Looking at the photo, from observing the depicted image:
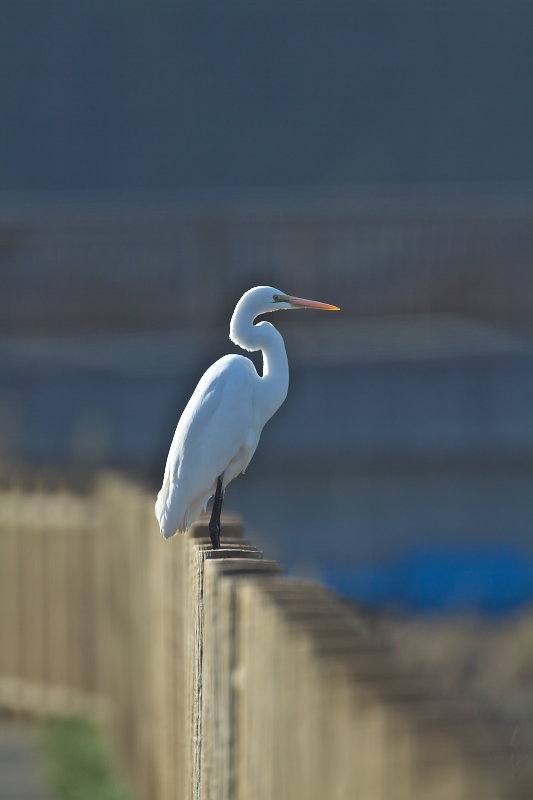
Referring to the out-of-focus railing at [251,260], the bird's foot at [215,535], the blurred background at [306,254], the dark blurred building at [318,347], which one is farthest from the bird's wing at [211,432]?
the out-of-focus railing at [251,260]

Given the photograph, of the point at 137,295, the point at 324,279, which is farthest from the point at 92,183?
the point at 324,279

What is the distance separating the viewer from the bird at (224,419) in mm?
5395

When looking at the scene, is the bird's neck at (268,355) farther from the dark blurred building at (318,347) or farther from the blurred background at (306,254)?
the dark blurred building at (318,347)

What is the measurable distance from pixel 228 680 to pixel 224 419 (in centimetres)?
276

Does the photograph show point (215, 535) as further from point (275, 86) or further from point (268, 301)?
point (275, 86)

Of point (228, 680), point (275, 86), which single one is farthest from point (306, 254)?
point (228, 680)

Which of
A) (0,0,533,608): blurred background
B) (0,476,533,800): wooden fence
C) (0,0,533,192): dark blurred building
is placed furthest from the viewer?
(0,0,533,192): dark blurred building

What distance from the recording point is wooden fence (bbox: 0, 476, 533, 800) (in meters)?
1.72

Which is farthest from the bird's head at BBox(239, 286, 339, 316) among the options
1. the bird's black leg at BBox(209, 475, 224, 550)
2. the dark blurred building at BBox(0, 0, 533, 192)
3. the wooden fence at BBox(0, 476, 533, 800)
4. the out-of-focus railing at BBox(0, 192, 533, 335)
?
the dark blurred building at BBox(0, 0, 533, 192)

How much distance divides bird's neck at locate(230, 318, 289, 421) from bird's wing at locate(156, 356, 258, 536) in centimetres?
7

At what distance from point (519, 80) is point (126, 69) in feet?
19.6

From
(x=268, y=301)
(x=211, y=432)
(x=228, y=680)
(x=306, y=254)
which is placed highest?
(x=306, y=254)

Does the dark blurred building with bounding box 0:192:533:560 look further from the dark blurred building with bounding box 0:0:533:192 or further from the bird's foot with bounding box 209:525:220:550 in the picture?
the bird's foot with bounding box 209:525:220:550

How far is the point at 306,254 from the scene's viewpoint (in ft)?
64.5
